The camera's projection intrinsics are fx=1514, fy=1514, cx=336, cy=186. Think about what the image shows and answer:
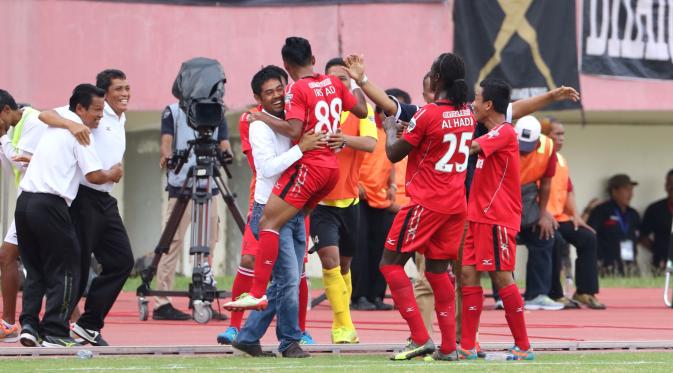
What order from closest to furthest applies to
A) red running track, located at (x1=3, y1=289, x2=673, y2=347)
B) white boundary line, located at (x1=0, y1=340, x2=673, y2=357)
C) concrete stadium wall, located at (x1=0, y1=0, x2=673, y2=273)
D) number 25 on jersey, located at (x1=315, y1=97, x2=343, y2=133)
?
number 25 on jersey, located at (x1=315, y1=97, x2=343, y2=133) < white boundary line, located at (x1=0, y1=340, x2=673, y2=357) < red running track, located at (x1=3, y1=289, x2=673, y2=347) < concrete stadium wall, located at (x1=0, y1=0, x2=673, y2=273)

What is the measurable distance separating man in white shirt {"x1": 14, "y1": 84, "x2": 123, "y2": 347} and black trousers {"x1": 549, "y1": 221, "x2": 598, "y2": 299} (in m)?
6.81

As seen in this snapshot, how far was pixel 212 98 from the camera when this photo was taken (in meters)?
13.3

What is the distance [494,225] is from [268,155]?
158 centimetres

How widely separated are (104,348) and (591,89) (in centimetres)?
1311

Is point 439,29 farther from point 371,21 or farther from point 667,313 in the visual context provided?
point 667,313

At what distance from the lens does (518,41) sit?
21.5 metres

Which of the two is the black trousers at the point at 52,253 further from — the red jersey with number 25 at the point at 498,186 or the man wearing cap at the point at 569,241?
the man wearing cap at the point at 569,241

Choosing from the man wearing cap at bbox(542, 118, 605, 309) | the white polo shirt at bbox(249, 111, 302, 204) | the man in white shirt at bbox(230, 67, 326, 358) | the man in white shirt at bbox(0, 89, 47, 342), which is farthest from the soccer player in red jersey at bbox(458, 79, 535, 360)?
the man wearing cap at bbox(542, 118, 605, 309)

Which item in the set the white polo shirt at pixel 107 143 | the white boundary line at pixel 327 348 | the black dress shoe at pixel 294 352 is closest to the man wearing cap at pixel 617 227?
the white boundary line at pixel 327 348

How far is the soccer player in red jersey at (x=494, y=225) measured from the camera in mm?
10000

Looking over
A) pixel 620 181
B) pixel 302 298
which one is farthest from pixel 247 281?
pixel 620 181

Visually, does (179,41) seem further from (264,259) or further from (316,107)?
(264,259)

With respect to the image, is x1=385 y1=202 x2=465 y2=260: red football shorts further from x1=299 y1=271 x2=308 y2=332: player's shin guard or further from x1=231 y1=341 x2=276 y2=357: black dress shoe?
x1=299 y1=271 x2=308 y2=332: player's shin guard

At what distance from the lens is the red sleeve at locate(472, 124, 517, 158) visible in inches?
392
